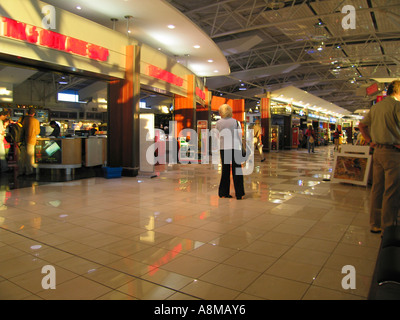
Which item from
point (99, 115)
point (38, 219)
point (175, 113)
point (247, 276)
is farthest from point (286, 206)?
point (99, 115)

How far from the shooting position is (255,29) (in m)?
14.8

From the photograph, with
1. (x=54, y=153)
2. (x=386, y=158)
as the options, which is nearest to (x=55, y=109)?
(x=54, y=153)

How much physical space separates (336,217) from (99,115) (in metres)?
22.9

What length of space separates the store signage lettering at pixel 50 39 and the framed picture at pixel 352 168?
6.08 meters

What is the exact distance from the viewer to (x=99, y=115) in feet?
80.1

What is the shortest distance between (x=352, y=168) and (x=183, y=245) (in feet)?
17.8

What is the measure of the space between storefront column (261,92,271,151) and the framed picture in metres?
13.4

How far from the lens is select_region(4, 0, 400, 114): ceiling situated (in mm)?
7621

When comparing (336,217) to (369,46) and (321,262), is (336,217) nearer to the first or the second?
(321,262)

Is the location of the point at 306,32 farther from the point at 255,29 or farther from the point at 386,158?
the point at 386,158

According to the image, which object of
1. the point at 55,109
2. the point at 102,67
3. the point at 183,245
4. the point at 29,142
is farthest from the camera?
the point at 55,109

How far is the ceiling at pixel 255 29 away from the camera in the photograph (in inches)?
300

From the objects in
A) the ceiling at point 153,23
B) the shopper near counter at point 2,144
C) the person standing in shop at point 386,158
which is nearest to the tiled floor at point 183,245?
the person standing in shop at point 386,158

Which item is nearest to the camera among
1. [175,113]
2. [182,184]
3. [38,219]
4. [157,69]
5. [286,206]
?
[38,219]
